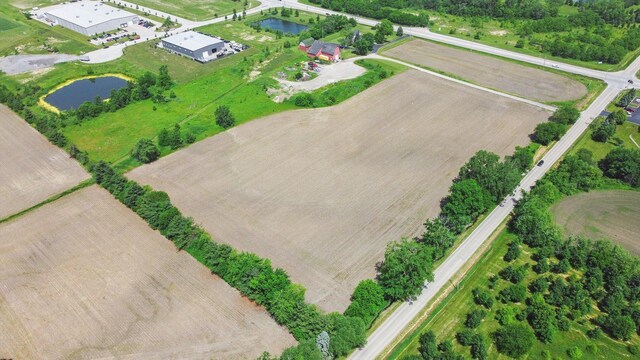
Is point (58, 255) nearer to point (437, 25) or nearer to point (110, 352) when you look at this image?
point (110, 352)

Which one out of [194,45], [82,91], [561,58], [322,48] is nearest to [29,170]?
[82,91]

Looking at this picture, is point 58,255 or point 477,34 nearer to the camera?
point 58,255

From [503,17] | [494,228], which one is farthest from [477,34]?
[494,228]

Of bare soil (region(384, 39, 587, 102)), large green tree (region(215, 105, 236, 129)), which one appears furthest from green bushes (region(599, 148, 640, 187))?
large green tree (region(215, 105, 236, 129))

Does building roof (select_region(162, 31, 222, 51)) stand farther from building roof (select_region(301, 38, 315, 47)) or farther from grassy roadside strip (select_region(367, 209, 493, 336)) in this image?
grassy roadside strip (select_region(367, 209, 493, 336))

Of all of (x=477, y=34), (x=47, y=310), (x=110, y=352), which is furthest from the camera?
(x=477, y=34)

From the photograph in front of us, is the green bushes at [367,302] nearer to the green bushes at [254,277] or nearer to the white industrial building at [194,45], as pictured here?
the green bushes at [254,277]
